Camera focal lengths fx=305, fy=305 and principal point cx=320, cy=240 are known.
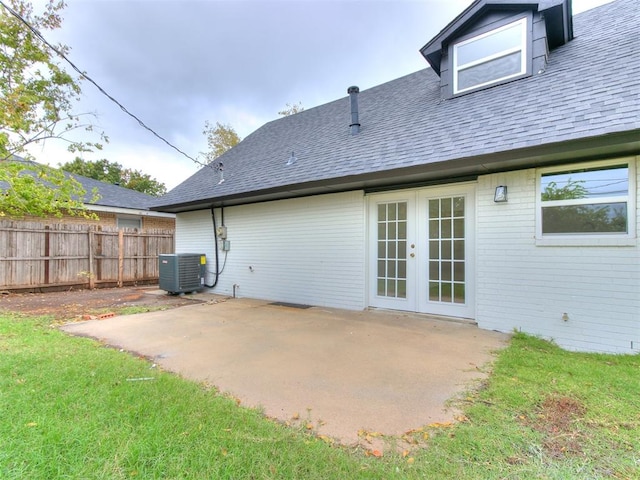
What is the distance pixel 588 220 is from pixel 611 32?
382cm

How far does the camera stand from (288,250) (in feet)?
23.8

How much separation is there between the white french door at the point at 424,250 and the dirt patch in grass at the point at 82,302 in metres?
4.51

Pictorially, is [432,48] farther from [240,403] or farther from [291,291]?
[240,403]

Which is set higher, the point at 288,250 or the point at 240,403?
the point at 288,250

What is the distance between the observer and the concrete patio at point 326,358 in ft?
7.88

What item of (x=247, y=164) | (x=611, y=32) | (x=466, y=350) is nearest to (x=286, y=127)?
(x=247, y=164)

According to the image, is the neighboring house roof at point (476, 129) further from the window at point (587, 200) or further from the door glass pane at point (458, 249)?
the door glass pane at point (458, 249)

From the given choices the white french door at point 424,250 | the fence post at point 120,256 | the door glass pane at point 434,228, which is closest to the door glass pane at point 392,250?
the white french door at point 424,250

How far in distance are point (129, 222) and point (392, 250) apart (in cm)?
1145

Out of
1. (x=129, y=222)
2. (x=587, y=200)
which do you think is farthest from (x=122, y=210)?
(x=587, y=200)

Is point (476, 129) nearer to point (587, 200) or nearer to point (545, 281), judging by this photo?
point (587, 200)

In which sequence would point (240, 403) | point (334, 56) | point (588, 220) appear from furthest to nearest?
1. point (334, 56)
2. point (588, 220)
3. point (240, 403)

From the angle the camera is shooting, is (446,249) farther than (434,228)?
No

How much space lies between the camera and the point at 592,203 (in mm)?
4012
